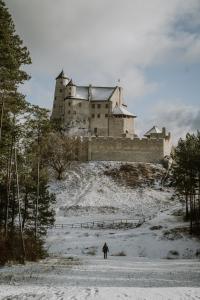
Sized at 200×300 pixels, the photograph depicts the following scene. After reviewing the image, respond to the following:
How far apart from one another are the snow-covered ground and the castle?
6946 millimetres

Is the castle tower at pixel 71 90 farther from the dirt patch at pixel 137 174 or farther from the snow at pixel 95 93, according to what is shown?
the dirt patch at pixel 137 174

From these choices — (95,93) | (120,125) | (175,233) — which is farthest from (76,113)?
(175,233)

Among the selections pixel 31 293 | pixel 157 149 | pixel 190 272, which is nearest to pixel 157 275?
pixel 190 272

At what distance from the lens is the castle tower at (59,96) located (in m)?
99.5

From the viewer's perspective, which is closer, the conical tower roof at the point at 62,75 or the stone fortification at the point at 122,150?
the stone fortification at the point at 122,150

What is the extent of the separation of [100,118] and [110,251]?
62.5m

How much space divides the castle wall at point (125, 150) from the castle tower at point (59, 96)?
21.3m

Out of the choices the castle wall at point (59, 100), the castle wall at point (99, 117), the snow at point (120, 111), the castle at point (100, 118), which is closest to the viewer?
the castle at point (100, 118)

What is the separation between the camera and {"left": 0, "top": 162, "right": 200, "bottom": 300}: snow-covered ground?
13344 mm

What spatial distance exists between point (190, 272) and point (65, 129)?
7547 centimetres

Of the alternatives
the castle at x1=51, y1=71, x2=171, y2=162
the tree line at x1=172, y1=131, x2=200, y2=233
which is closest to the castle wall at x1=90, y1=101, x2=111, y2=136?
the castle at x1=51, y1=71, x2=171, y2=162

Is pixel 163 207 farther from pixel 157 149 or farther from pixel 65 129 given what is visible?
pixel 65 129

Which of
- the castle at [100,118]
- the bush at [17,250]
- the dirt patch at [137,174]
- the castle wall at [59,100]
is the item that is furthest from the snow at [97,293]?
the castle wall at [59,100]

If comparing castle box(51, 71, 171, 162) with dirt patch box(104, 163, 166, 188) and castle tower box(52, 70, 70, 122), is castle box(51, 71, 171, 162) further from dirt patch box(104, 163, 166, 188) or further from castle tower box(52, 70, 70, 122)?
dirt patch box(104, 163, 166, 188)
